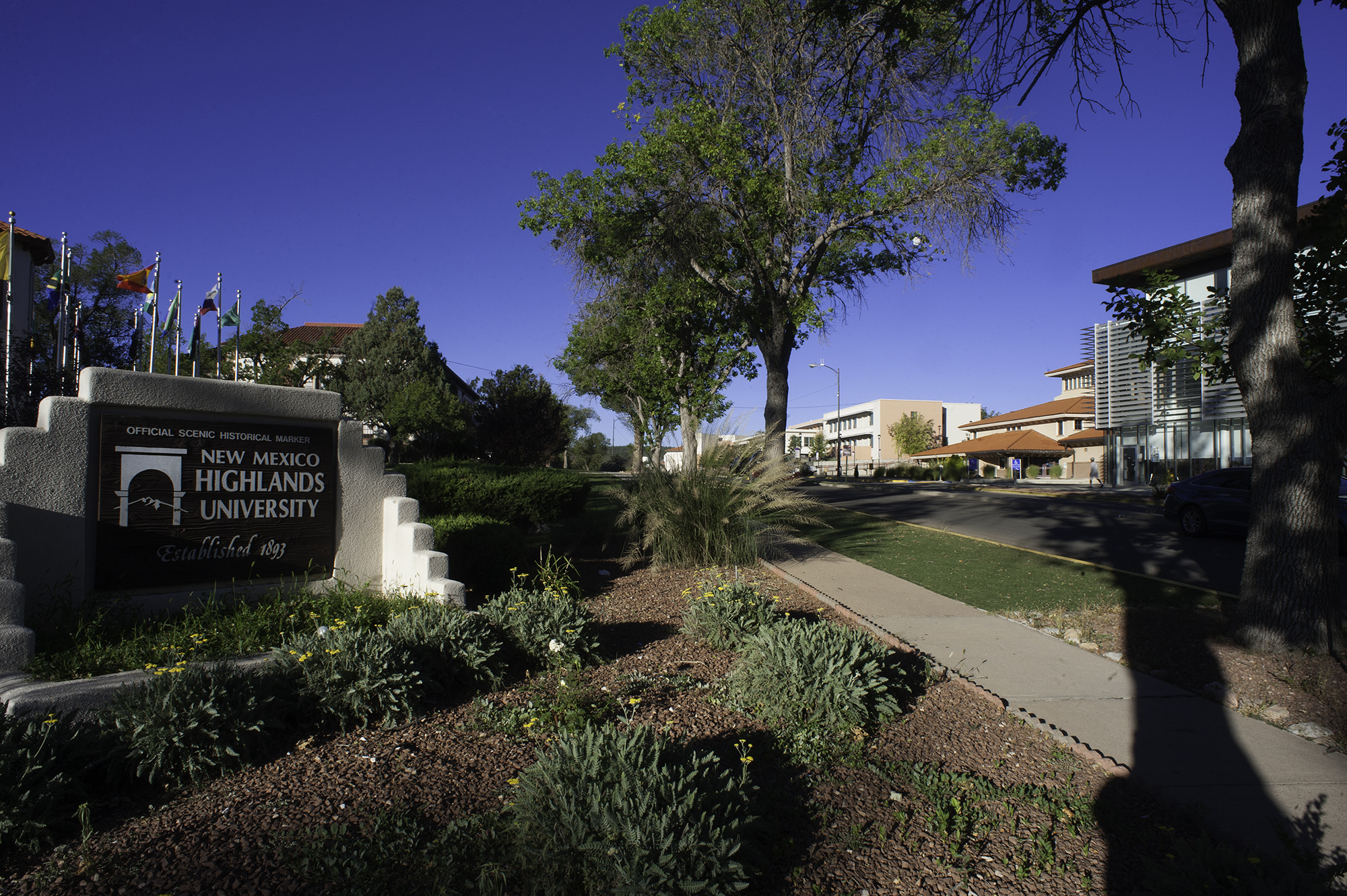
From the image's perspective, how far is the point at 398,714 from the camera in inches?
159

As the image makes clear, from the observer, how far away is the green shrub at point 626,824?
2457 mm

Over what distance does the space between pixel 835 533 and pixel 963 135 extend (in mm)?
8853

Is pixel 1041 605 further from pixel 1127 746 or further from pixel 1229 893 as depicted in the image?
pixel 1229 893

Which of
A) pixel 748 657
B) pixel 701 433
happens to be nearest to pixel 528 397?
pixel 701 433

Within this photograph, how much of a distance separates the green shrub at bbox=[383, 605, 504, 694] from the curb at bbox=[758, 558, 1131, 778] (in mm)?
2950

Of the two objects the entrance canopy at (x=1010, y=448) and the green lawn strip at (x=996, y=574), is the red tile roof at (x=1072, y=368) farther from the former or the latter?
the green lawn strip at (x=996, y=574)

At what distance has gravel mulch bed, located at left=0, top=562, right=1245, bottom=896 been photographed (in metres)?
2.75

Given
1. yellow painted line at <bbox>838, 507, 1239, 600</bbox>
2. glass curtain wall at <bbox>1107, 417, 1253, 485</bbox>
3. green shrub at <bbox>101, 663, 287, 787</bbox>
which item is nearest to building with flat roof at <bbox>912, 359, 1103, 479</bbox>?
glass curtain wall at <bbox>1107, 417, 1253, 485</bbox>

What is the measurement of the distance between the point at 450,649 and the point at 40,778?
77.5 inches

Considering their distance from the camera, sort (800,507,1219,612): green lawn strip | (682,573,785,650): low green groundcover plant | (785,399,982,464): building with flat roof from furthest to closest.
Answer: (785,399,982,464): building with flat roof, (800,507,1219,612): green lawn strip, (682,573,785,650): low green groundcover plant

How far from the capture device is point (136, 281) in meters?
13.4

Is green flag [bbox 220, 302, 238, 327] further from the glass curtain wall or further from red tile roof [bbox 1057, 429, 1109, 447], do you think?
red tile roof [bbox 1057, 429, 1109, 447]

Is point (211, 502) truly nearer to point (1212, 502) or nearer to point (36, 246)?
point (1212, 502)

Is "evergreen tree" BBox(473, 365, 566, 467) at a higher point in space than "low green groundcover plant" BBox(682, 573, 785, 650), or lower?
higher
